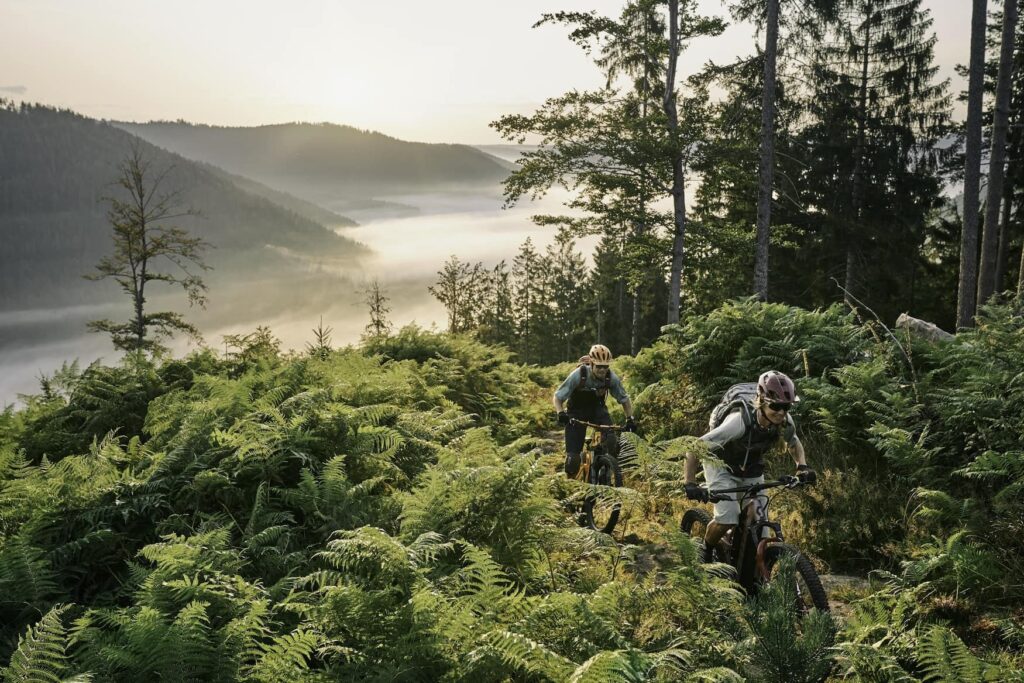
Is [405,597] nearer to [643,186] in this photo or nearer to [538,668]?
[538,668]

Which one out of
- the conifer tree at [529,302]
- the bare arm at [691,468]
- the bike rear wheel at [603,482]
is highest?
the bare arm at [691,468]

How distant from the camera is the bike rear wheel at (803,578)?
5.20 metres

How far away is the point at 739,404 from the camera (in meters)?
5.81

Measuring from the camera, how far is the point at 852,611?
6012 millimetres

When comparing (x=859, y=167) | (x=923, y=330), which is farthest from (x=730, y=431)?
(x=859, y=167)

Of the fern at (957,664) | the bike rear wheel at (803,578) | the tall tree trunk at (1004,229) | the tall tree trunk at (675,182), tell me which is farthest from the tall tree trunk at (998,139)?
the fern at (957,664)

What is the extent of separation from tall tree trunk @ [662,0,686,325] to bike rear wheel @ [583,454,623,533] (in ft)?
46.0

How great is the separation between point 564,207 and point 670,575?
19741 mm

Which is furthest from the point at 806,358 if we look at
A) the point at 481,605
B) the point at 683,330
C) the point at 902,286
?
the point at 902,286

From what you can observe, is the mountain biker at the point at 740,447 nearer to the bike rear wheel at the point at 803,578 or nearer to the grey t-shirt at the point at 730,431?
the grey t-shirt at the point at 730,431

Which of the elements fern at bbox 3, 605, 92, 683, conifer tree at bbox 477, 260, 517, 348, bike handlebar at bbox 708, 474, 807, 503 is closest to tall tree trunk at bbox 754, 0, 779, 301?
bike handlebar at bbox 708, 474, 807, 503

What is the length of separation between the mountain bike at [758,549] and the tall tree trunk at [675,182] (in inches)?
633

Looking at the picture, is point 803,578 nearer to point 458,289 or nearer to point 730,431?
point 730,431

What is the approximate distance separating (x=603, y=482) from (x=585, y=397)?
1.13 meters
